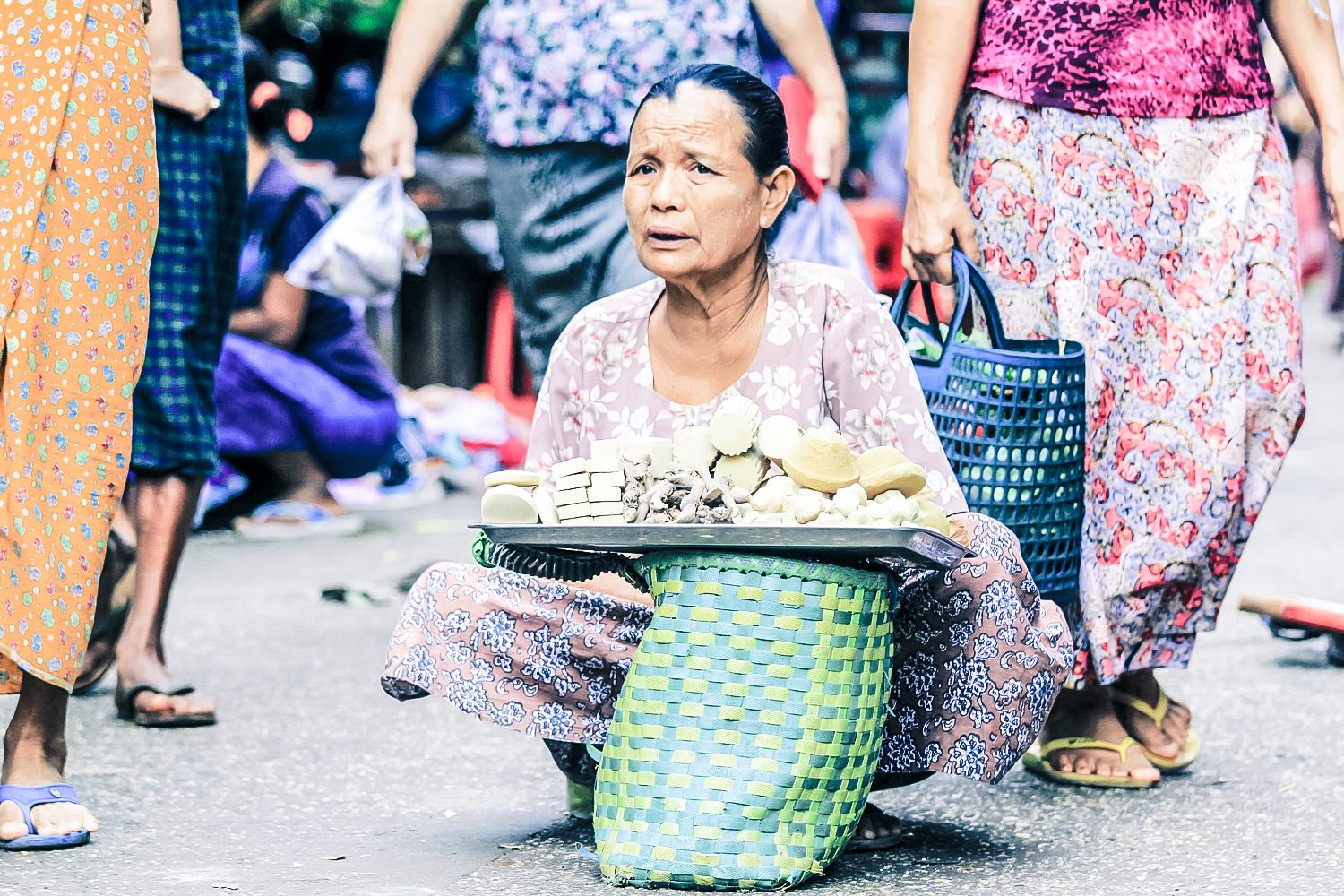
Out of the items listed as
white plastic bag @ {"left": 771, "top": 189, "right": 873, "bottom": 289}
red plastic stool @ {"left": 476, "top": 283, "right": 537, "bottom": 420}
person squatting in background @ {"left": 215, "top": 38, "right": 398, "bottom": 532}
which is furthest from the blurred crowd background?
white plastic bag @ {"left": 771, "top": 189, "right": 873, "bottom": 289}

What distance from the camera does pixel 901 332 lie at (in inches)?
120

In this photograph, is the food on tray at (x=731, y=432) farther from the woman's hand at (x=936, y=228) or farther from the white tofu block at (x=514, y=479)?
the woman's hand at (x=936, y=228)

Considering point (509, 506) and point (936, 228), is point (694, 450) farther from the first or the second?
point (936, 228)

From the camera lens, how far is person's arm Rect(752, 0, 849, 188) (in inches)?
140

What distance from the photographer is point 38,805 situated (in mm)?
2723

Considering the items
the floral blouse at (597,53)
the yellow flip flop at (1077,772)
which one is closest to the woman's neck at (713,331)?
the floral blouse at (597,53)

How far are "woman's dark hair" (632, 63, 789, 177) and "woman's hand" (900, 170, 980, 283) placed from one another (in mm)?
462

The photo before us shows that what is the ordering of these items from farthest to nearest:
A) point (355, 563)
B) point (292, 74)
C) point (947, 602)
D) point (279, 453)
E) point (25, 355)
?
point (292, 74) < point (279, 453) < point (355, 563) < point (25, 355) < point (947, 602)

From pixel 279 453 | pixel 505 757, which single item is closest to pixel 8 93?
pixel 505 757

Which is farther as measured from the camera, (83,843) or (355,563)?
(355,563)

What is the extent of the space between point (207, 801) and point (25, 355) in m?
0.81

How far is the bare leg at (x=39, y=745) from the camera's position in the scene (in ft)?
8.97

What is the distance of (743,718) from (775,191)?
0.87 m

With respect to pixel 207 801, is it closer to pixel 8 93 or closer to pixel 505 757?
pixel 505 757
